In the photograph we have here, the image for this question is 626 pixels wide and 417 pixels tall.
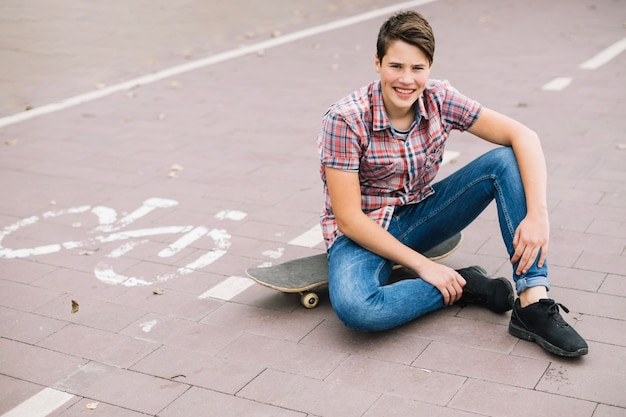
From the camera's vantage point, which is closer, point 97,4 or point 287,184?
point 287,184

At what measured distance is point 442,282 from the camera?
3953 mm

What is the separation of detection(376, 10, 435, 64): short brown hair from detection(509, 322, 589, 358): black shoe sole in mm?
1262

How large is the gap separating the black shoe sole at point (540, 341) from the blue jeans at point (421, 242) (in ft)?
0.56

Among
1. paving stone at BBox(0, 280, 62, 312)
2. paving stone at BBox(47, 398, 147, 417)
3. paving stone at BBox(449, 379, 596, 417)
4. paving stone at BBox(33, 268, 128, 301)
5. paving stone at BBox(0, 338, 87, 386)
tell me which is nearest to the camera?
paving stone at BBox(449, 379, 596, 417)

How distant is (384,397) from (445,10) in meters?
11.4

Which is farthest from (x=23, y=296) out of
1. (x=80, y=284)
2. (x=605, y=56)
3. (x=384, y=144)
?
(x=605, y=56)

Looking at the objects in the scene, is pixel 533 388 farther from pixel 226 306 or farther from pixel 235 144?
pixel 235 144

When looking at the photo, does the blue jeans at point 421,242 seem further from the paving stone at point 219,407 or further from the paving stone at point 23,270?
the paving stone at point 23,270

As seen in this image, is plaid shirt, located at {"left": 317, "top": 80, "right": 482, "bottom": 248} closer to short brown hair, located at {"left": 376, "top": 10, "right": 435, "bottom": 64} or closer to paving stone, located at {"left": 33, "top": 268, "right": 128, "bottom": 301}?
short brown hair, located at {"left": 376, "top": 10, "right": 435, "bottom": 64}

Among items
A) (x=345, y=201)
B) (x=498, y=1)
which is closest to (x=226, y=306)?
(x=345, y=201)

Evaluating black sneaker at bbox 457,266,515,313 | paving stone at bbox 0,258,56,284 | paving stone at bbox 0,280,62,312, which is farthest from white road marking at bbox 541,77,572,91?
paving stone at bbox 0,280,62,312

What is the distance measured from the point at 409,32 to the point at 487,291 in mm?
1241

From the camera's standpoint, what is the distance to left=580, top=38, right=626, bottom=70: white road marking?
9.48 meters

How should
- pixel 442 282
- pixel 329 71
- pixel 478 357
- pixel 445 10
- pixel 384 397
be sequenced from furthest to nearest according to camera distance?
pixel 445 10, pixel 329 71, pixel 442 282, pixel 478 357, pixel 384 397
